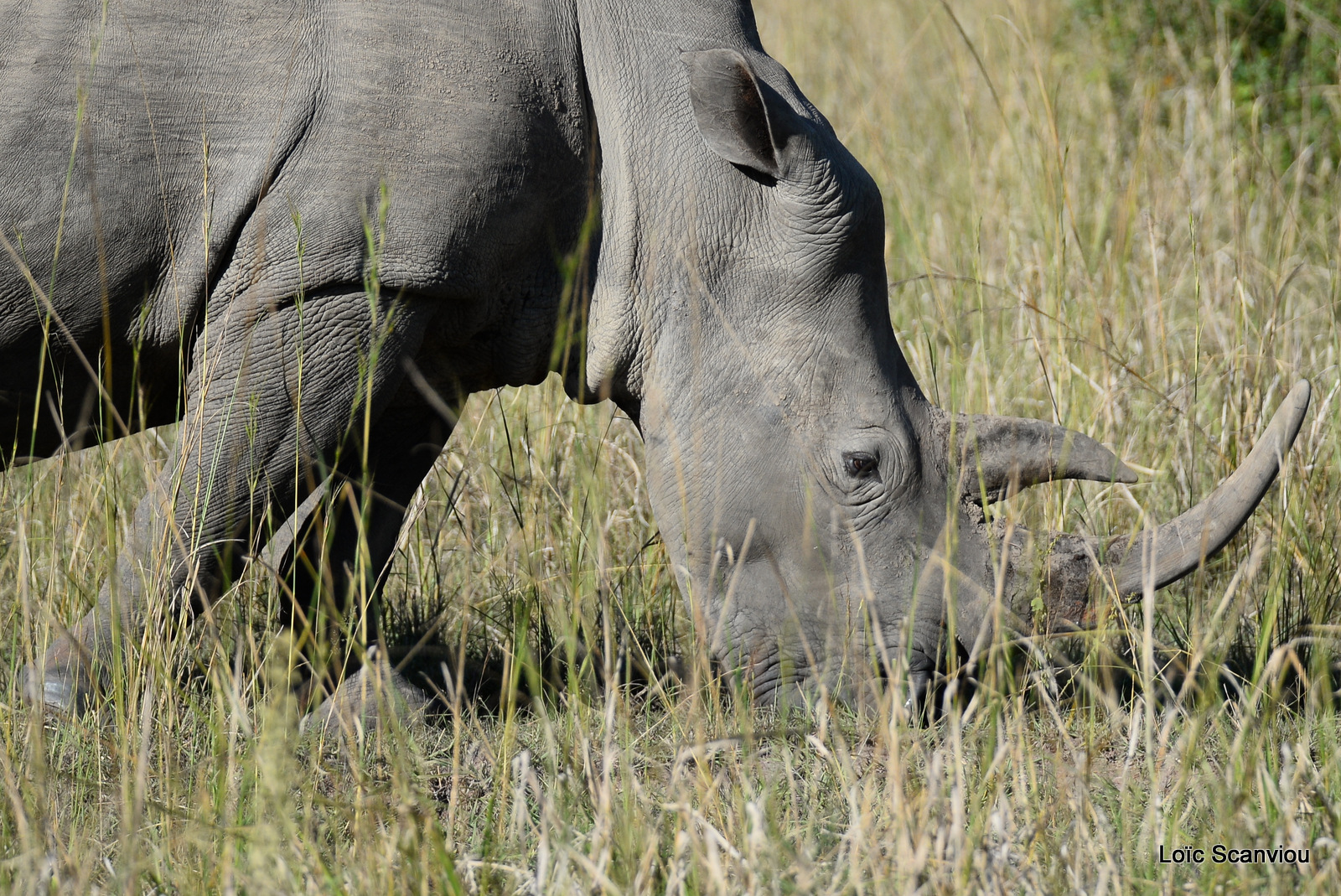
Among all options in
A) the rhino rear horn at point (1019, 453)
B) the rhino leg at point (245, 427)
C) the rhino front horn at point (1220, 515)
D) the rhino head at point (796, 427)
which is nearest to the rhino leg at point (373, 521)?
the rhino leg at point (245, 427)

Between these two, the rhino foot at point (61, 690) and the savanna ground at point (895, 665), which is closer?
the savanna ground at point (895, 665)

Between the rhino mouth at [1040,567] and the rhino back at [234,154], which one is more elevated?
the rhino back at [234,154]

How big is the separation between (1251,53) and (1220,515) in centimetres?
438

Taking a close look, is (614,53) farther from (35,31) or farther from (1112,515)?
(1112,515)

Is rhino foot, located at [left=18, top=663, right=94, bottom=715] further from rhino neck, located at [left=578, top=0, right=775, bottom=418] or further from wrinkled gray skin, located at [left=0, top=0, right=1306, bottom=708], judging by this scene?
rhino neck, located at [left=578, top=0, right=775, bottom=418]

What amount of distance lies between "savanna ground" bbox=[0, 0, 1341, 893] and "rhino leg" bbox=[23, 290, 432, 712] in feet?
0.36

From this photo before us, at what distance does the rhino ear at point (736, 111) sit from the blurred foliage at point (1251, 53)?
366 centimetres

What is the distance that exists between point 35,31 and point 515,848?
5.43 feet

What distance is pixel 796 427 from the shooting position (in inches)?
114

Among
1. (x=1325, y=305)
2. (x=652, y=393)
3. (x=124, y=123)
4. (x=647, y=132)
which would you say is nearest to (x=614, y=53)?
(x=647, y=132)

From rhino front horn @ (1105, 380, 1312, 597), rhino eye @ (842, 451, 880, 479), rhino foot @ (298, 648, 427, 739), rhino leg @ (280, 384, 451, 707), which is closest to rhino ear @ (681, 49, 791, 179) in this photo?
rhino eye @ (842, 451, 880, 479)

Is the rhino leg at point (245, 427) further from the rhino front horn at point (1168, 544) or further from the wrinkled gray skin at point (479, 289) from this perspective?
the rhino front horn at point (1168, 544)

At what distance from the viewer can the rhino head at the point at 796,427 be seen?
9.17ft

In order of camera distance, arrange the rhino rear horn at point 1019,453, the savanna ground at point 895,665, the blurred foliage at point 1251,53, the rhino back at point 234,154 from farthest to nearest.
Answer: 1. the blurred foliage at point 1251,53
2. the rhino rear horn at point 1019,453
3. the rhino back at point 234,154
4. the savanna ground at point 895,665
